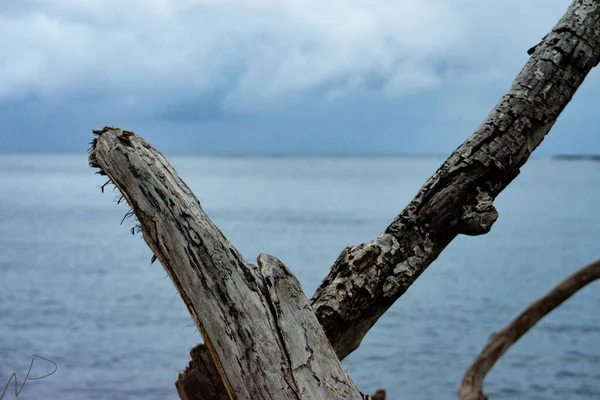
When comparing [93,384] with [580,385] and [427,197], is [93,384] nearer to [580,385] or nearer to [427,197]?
[580,385]

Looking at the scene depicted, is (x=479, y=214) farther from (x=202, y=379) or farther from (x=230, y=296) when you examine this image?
(x=202, y=379)

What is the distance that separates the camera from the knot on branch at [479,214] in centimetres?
274

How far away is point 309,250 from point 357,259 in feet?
56.3

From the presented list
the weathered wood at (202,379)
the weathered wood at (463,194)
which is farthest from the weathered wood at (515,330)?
the weathered wood at (463,194)

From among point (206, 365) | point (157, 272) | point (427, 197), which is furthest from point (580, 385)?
point (157, 272)

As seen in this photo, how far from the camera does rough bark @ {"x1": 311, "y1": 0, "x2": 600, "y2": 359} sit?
2748mm

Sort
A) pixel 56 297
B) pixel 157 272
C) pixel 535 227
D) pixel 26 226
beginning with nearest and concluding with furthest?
1. pixel 56 297
2. pixel 157 272
3. pixel 535 227
4. pixel 26 226

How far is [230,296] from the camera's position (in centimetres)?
228

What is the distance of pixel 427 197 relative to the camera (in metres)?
2.83

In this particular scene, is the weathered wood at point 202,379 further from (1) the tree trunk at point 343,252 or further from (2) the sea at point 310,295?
(2) the sea at point 310,295

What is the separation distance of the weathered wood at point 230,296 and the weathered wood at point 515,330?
1456 millimetres

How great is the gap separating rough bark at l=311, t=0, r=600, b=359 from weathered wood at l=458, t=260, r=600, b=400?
77.0 inches

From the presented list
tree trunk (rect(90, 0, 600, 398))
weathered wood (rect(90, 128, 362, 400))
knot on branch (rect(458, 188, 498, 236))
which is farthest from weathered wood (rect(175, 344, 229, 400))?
knot on branch (rect(458, 188, 498, 236))

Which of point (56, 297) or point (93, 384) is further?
point (56, 297)
